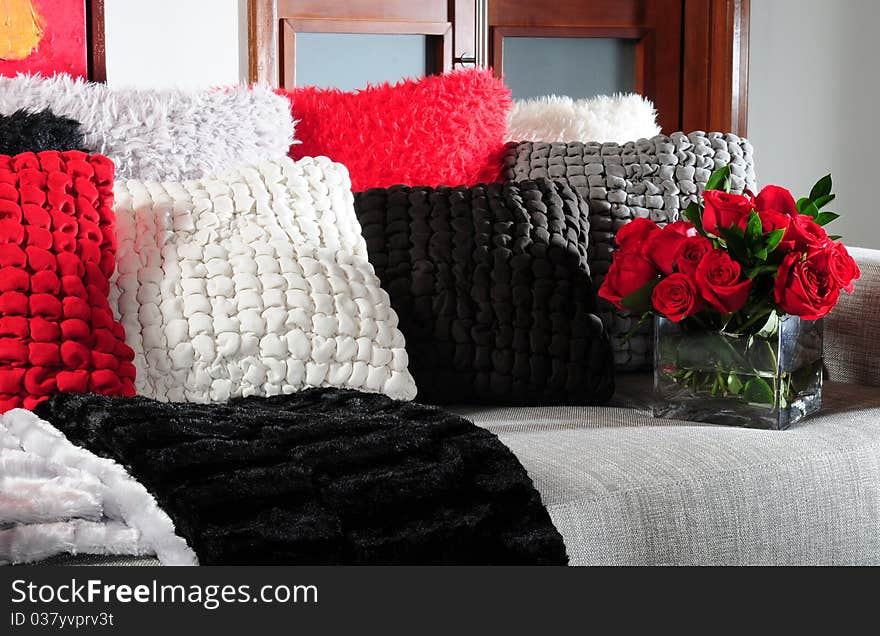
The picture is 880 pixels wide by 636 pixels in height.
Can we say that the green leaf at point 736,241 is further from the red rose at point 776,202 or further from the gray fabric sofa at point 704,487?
the gray fabric sofa at point 704,487

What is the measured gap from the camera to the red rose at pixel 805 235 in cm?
125

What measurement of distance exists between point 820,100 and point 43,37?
2364mm

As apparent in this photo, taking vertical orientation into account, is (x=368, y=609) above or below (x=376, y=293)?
below

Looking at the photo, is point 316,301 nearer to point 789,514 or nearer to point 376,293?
point 376,293

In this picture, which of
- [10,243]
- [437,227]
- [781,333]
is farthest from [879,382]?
[10,243]

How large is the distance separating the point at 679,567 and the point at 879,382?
729mm

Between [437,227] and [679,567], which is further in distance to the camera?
[437,227]

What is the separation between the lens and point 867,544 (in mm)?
1179

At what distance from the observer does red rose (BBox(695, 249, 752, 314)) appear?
1.24 metres

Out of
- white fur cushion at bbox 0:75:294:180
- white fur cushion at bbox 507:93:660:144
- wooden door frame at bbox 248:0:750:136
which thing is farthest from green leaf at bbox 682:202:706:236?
wooden door frame at bbox 248:0:750:136

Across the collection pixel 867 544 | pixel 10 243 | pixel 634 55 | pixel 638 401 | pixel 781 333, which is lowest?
Answer: pixel 867 544

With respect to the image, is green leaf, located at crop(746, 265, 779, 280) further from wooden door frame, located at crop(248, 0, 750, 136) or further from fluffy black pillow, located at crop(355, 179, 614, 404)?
wooden door frame, located at crop(248, 0, 750, 136)

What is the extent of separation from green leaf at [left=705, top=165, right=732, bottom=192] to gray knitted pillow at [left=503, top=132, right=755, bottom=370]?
16 cm

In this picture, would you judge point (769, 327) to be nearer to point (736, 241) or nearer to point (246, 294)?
point (736, 241)
